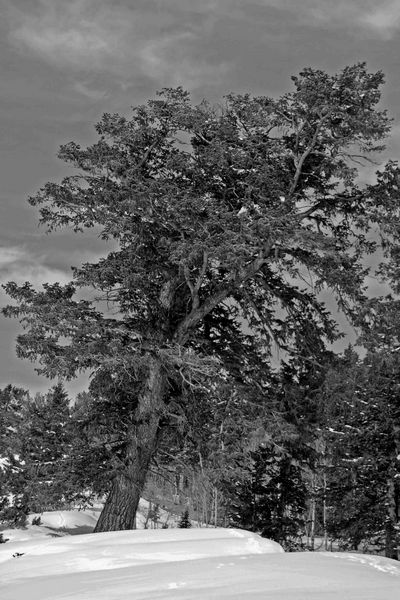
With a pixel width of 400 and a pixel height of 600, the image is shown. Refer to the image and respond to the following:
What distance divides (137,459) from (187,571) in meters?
8.43

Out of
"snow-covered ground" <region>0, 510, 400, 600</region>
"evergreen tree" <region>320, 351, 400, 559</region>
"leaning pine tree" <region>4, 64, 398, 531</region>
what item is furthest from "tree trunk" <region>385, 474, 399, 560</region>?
"snow-covered ground" <region>0, 510, 400, 600</region>

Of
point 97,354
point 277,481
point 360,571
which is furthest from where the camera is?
point 277,481

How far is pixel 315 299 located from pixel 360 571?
10372 mm

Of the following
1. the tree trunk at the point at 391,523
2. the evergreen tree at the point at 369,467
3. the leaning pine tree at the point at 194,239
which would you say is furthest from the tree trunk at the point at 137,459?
the tree trunk at the point at 391,523

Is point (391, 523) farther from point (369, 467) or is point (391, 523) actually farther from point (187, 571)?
point (187, 571)

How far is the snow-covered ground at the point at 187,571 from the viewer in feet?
11.8

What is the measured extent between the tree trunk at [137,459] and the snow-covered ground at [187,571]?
5448mm

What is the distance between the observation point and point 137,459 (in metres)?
12.5

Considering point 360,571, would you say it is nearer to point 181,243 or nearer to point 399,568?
point 399,568

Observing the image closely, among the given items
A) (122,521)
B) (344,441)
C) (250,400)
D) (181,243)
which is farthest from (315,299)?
(344,441)

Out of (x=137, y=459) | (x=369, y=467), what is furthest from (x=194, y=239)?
(x=369, y=467)

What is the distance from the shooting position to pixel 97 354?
1165 centimetres

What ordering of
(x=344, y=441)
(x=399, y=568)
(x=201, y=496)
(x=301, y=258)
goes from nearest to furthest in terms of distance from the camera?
(x=399, y=568) → (x=301, y=258) → (x=201, y=496) → (x=344, y=441)

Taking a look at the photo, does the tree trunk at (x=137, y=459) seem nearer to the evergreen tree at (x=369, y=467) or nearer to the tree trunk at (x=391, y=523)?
the evergreen tree at (x=369, y=467)
